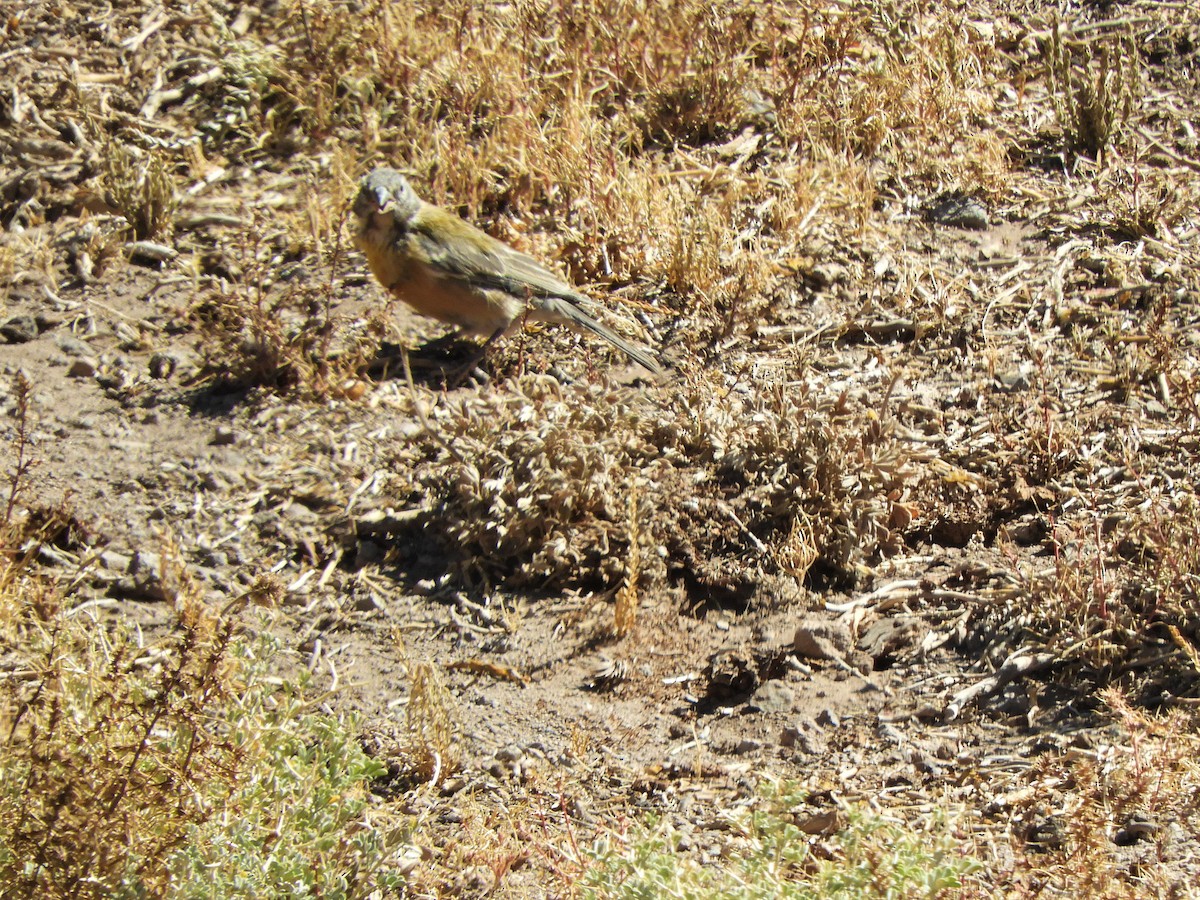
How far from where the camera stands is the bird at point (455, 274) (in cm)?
617

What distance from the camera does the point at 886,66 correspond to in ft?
24.0

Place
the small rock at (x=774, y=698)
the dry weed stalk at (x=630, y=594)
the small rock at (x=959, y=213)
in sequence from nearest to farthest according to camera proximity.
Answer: the small rock at (x=774, y=698)
the dry weed stalk at (x=630, y=594)
the small rock at (x=959, y=213)

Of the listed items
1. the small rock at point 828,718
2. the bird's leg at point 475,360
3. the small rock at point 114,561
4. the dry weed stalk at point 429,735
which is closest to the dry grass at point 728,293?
the dry weed stalk at point 429,735

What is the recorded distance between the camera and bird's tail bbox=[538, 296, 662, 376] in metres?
5.98

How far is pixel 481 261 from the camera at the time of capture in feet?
20.7

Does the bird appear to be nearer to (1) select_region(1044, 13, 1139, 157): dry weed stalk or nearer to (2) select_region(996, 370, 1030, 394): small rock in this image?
(2) select_region(996, 370, 1030, 394): small rock

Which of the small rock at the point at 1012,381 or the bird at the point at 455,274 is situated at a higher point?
the small rock at the point at 1012,381

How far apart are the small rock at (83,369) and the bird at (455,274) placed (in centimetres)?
143

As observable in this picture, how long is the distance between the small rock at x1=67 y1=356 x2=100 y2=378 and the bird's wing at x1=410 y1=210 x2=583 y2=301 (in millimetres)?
1673

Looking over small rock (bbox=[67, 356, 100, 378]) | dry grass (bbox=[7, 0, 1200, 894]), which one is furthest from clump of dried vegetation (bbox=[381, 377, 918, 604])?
small rock (bbox=[67, 356, 100, 378])

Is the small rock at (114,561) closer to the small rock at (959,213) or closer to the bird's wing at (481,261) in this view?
the bird's wing at (481,261)

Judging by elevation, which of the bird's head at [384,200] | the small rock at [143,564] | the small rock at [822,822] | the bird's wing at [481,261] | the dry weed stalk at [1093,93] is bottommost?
the small rock at [143,564]

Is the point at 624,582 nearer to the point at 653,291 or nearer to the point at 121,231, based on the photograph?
the point at 653,291

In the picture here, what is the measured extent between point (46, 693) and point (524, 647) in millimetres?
1656
